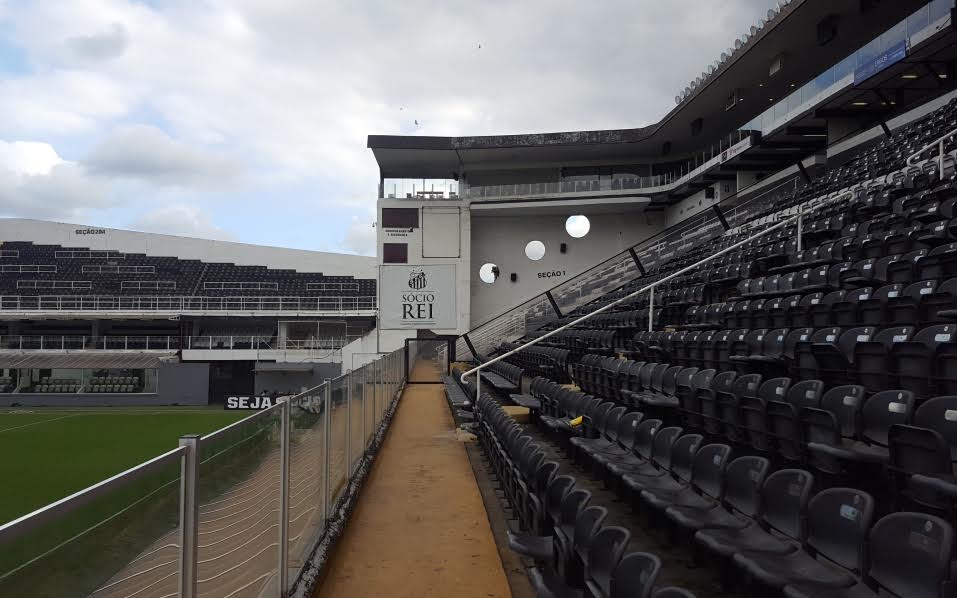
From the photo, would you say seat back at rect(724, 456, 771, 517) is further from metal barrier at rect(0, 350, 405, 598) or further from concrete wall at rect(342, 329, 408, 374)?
concrete wall at rect(342, 329, 408, 374)

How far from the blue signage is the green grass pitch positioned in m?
19.9

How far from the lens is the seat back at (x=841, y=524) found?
250cm

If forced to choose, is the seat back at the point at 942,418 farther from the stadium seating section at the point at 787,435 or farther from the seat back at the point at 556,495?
the seat back at the point at 556,495

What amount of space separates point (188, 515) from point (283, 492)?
3.92 ft

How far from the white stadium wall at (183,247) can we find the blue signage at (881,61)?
25.3 meters

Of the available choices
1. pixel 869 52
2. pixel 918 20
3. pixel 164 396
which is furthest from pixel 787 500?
pixel 164 396

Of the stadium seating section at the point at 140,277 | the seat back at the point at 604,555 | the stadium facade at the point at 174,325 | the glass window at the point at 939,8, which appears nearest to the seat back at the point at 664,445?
the seat back at the point at 604,555

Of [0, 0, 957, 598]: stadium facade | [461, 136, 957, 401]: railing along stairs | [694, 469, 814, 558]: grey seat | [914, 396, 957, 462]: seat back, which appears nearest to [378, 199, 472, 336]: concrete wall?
[0, 0, 957, 598]: stadium facade

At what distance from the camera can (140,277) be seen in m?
35.1

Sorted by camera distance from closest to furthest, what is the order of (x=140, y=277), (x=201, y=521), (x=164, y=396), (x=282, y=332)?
(x=201, y=521), (x=164, y=396), (x=282, y=332), (x=140, y=277)

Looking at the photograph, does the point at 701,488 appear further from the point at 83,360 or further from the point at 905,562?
the point at 83,360


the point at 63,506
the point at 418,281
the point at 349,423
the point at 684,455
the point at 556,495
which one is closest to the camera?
the point at 63,506

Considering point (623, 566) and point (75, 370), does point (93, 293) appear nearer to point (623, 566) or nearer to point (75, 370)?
Result: point (75, 370)

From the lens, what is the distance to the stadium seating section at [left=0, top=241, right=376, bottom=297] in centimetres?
3338
